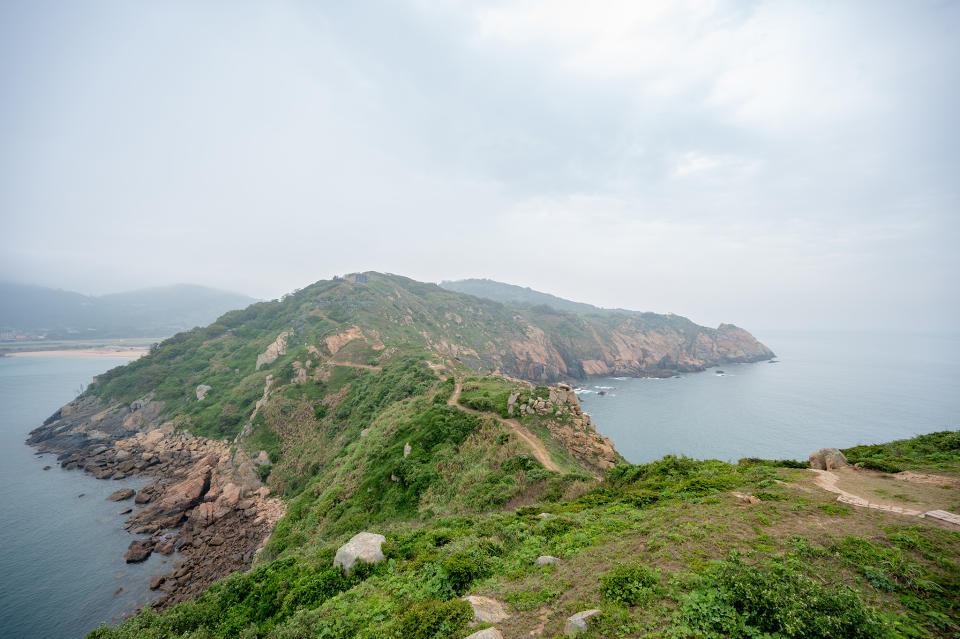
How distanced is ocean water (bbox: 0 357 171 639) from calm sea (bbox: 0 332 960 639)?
112 mm

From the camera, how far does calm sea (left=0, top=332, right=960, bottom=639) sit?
27.8 metres

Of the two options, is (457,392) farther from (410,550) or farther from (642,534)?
(642,534)

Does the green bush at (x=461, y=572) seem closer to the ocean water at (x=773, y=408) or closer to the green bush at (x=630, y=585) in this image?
the green bush at (x=630, y=585)

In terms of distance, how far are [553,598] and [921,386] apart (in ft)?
476

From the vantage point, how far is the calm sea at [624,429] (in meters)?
27.8

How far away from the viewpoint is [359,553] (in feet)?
45.5

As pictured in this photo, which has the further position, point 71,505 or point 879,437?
point 879,437

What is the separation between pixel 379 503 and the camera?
25.2 meters

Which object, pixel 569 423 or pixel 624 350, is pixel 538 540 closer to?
pixel 569 423

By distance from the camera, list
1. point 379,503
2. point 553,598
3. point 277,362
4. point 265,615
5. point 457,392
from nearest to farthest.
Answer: point 553,598, point 265,615, point 379,503, point 457,392, point 277,362

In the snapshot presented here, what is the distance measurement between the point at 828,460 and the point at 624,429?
57637 mm

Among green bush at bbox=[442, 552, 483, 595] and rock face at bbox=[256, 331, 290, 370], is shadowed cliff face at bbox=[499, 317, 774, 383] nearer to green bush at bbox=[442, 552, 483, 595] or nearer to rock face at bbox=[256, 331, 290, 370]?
rock face at bbox=[256, 331, 290, 370]

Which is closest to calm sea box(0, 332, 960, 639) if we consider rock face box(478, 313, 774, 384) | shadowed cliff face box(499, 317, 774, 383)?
shadowed cliff face box(499, 317, 774, 383)

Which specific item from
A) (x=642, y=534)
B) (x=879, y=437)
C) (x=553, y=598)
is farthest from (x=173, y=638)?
(x=879, y=437)
